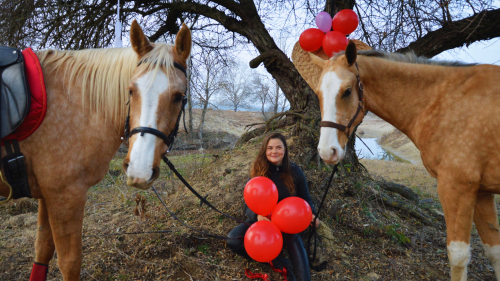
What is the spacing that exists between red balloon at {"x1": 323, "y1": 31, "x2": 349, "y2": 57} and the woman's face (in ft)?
4.11

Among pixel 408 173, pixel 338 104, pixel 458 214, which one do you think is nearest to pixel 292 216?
pixel 338 104

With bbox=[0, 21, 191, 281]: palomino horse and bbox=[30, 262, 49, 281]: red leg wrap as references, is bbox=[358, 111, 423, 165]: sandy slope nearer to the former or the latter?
bbox=[0, 21, 191, 281]: palomino horse

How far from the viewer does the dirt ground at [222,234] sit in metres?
2.47

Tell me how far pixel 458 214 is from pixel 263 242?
4.96ft

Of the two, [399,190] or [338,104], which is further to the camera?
[399,190]

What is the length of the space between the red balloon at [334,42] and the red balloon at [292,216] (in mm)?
1767

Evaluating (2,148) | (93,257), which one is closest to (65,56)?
(2,148)

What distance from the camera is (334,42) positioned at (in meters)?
2.84

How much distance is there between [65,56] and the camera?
1.84 meters

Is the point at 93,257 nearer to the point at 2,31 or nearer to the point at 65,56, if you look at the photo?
the point at 65,56

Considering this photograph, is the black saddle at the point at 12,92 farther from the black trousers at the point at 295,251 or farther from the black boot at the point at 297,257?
the black boot at the point at 297,257

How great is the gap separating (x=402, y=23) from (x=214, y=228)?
13.1 feet

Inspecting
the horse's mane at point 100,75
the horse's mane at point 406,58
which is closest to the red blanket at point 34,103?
the horse's mane at point 100,75

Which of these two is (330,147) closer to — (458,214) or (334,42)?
(458,214)
